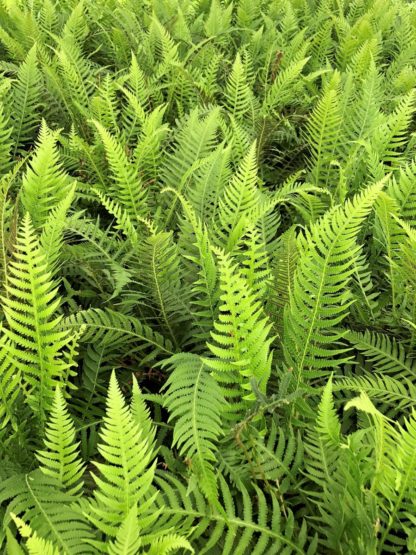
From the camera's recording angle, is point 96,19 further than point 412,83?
Yes

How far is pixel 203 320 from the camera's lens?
59.9 inches

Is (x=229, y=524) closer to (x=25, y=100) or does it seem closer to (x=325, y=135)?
(x=325, y=135)

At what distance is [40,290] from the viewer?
47.4 inches

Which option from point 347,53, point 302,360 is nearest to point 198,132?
point 302,360

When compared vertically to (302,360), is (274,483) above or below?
below

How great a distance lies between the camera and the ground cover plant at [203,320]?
108cm

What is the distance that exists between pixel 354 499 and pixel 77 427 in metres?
0.63

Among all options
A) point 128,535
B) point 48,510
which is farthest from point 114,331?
point 128,535

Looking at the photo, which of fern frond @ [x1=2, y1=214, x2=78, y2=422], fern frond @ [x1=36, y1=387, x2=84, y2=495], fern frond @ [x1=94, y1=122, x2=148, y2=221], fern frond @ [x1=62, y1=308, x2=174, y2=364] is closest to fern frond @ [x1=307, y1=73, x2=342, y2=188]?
fern frond @ [x1=94, y1=122, x2=148, y2=221]

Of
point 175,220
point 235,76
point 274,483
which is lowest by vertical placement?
point 274,483

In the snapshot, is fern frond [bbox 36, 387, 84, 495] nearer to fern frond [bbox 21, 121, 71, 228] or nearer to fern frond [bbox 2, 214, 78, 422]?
fern frond [bbox 2, 214, 78, 422]

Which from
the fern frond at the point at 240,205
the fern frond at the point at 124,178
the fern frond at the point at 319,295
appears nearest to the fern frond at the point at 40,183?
the fern frond at the point at 124,178

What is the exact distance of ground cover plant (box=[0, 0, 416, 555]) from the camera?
1.08 meters

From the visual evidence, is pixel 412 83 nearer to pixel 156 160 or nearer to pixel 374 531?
pixel 156 160
